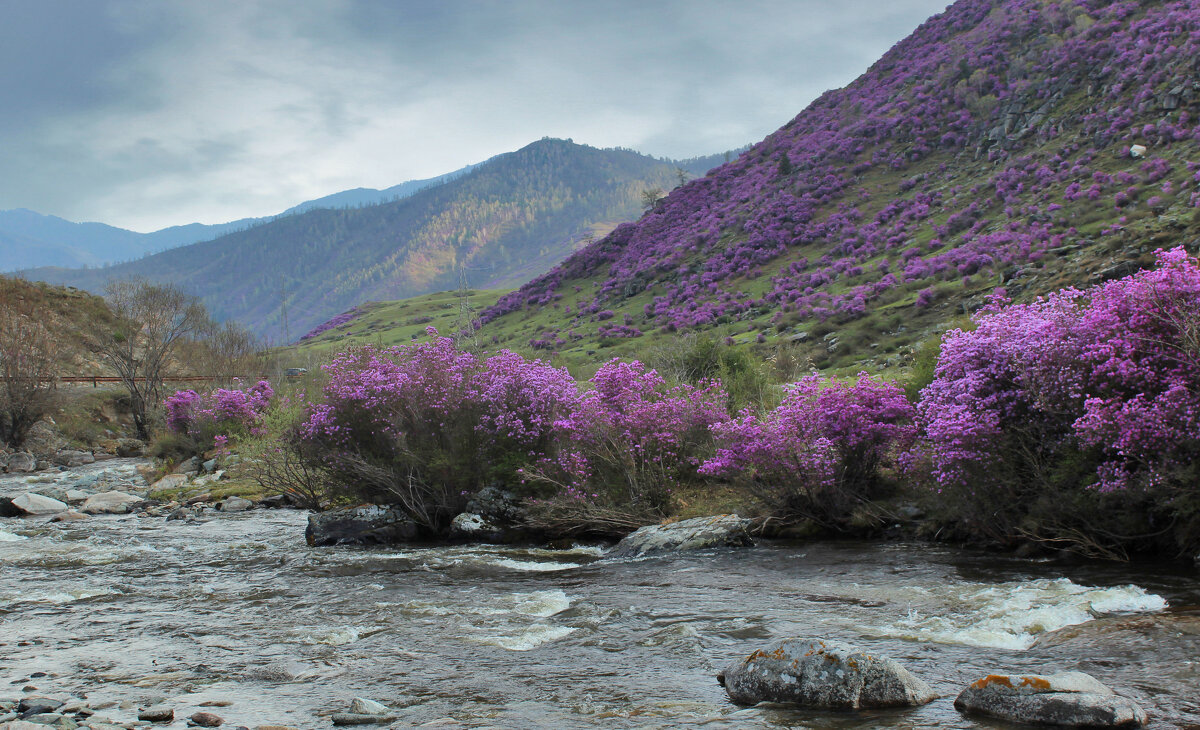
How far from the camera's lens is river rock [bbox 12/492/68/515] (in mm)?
23312

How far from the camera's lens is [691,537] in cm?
1462

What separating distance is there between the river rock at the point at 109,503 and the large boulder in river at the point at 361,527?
10.6 meters

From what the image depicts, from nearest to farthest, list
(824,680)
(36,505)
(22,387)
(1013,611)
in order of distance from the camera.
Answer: (824,680) → (1013,611) → (36,505) → (22,387)

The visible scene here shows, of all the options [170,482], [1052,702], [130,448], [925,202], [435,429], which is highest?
[925,202]

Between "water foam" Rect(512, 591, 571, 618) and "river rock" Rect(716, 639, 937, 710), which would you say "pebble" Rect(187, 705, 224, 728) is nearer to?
"river rock" Rect(716, 639, 937, 710)

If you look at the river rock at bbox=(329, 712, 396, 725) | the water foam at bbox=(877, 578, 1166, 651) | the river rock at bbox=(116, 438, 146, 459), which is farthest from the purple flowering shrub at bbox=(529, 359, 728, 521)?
the river rock at bbox=(116, 438, 146, 459)

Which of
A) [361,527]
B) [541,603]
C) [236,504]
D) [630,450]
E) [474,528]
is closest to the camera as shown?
[541,603]

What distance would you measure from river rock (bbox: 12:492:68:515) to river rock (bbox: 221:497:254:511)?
4619mm

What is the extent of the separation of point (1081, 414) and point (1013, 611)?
3.98 m

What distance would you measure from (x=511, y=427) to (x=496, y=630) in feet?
27.0

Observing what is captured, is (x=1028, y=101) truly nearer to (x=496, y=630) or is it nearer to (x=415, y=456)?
(x=415, y=456)

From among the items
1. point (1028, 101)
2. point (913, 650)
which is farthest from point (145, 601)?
point (1028, 101)

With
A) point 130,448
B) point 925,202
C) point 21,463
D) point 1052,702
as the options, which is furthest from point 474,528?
point 925,202

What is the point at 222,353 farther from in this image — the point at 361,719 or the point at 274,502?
the point at 361,719
